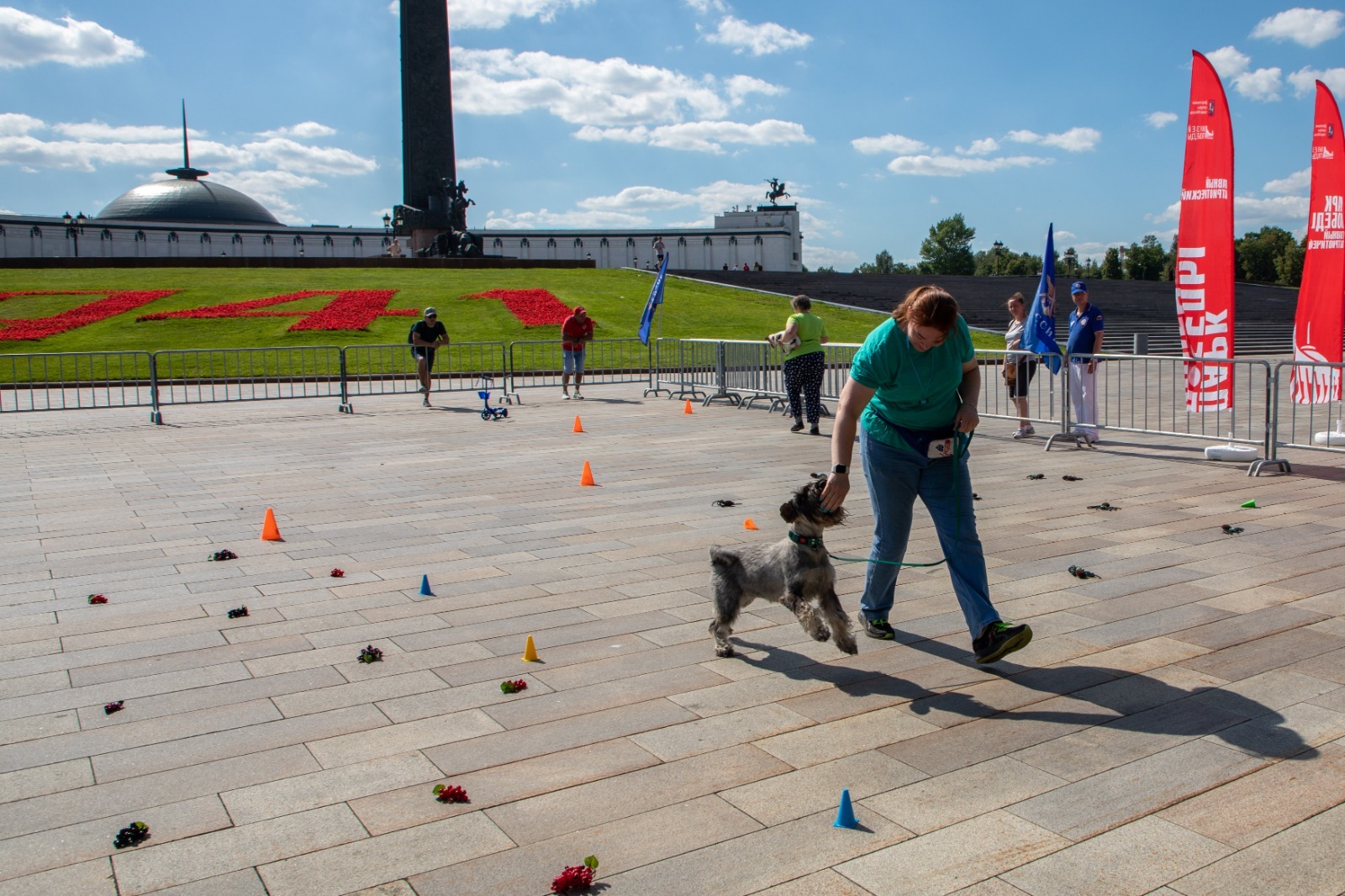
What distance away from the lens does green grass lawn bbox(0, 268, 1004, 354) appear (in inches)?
1176

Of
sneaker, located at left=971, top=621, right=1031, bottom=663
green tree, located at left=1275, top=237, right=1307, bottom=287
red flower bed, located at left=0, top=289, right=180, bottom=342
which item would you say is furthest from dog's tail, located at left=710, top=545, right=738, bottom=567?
green tree, located at left=1275, top=237, right=1307, bottom=287

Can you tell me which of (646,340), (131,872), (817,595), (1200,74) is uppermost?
(1200,74)

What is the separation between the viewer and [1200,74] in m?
11.9

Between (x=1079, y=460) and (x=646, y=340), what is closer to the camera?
(x=1079, y=460)

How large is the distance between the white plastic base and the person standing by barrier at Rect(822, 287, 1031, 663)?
7.51 meters

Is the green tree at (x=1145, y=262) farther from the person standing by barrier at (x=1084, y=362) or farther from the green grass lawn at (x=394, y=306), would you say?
the person standing by barrier at (x=1084, y=362)

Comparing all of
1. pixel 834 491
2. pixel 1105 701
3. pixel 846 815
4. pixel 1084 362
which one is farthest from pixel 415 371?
pixel 846 815

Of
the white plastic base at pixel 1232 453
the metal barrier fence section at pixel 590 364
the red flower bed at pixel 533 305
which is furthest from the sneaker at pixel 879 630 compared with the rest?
the red flower bed at pixel 533 305

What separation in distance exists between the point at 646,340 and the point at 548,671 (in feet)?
54.7

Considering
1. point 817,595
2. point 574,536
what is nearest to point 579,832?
point 817,595

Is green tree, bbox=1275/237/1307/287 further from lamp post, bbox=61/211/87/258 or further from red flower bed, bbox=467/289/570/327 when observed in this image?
lamp post, bbox=61/211/87/258

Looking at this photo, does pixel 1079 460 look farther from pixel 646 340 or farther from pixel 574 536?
pixel 646 340

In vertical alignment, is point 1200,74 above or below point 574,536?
above

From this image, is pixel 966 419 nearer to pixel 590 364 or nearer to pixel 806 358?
pixel 806 358
